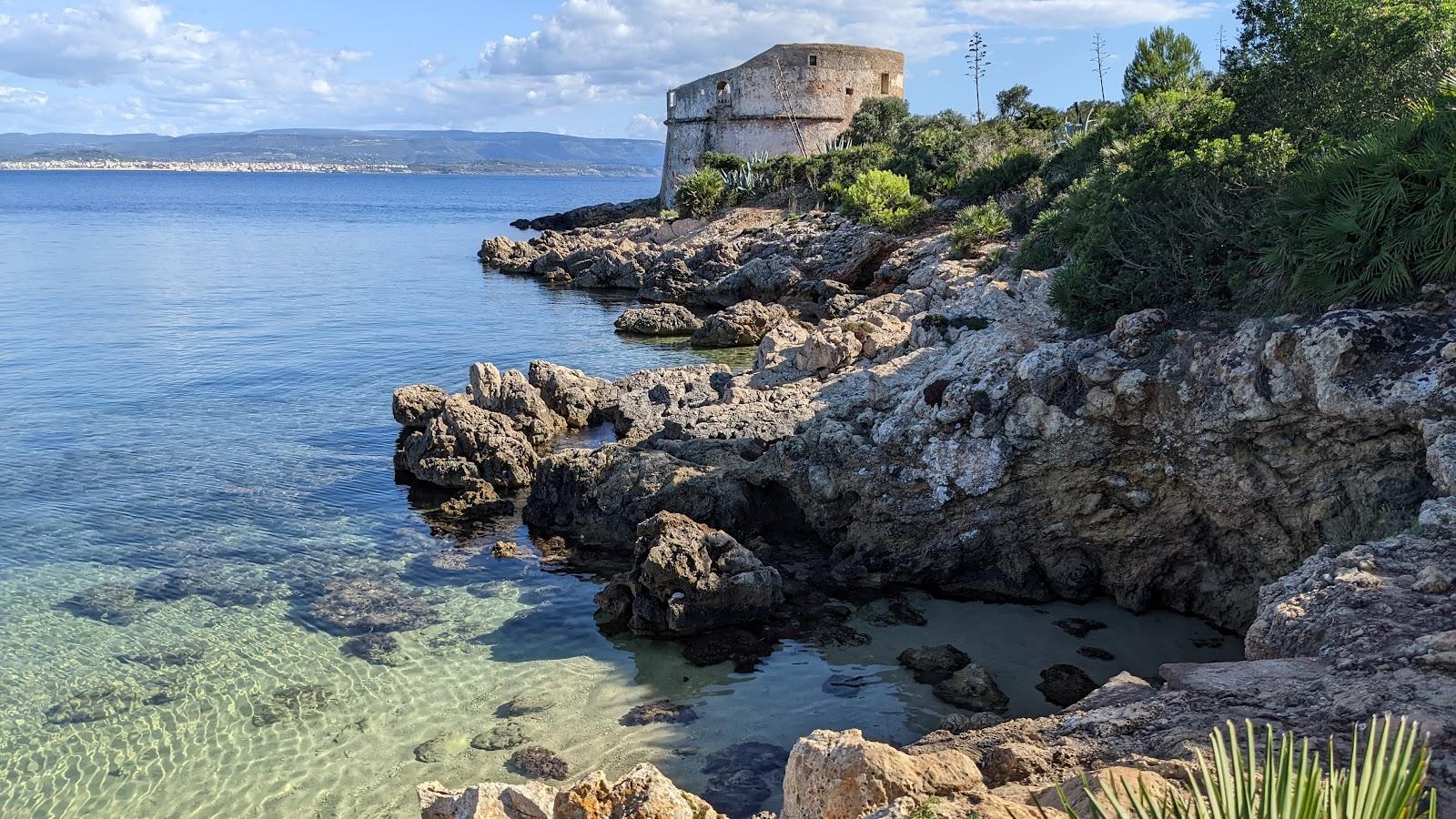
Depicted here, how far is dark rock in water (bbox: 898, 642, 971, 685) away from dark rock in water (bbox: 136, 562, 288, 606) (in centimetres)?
692

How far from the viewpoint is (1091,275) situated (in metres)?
12.5

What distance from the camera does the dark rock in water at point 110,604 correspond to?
11.1m

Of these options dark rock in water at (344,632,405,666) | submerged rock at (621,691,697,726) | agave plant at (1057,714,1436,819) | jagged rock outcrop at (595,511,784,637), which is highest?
agave plant at (1057,714,1436,819)

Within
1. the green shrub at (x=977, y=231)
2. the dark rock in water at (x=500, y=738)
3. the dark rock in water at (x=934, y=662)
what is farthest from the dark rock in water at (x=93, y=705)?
the green shrub at (x=977, y=231)

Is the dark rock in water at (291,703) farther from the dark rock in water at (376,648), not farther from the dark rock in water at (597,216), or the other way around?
the dark rock in water at (597,216)

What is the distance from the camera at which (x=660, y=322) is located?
28.7m

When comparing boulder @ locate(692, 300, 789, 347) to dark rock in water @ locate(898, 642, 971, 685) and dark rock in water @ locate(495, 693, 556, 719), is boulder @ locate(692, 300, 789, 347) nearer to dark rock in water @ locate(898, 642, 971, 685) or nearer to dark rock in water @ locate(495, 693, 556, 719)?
dark rock in water @ locate(898, 642, 971, 685)

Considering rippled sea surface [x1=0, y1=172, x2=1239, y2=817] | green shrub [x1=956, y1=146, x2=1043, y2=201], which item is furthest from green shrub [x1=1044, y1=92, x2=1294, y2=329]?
green shrub [x1=956, y1=146, x2=1043, y2=201]

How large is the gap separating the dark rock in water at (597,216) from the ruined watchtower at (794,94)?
865 cm

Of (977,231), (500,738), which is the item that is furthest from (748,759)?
(977,231)

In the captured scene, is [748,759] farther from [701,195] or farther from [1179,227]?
[701,195]

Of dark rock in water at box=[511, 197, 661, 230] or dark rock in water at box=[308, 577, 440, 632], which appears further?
dark rock in water at box=[511, 197, 661, 230]

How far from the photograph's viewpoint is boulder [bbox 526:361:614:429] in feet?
60.3

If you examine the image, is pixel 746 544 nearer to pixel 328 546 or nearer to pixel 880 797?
pixel 328 546
